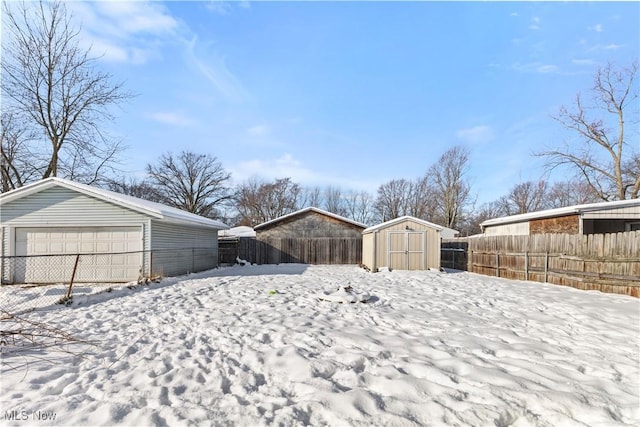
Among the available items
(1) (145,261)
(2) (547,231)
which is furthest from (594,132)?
(1) (145,261)

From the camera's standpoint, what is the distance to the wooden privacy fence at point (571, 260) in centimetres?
796

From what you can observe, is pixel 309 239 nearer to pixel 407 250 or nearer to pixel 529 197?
pixel 407 250

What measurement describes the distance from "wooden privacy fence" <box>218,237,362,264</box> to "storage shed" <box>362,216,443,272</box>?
5.07 metres

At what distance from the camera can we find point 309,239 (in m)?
19.5

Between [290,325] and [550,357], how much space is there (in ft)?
11.7

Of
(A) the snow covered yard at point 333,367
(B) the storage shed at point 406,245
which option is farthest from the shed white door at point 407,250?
(A) the snow covered yard at point 333,367

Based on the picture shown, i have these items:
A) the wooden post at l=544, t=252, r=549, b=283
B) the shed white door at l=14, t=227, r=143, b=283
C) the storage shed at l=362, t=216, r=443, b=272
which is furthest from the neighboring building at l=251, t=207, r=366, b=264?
the wooden post at l=544, t=252, r=549, b=283

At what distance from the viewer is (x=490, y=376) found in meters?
3.26

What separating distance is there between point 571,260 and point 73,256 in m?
16.0

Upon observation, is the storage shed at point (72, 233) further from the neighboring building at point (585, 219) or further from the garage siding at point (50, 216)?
the neighboring building at point (585, 219)

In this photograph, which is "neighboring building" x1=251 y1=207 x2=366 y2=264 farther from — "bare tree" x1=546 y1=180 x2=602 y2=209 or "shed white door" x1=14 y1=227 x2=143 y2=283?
"bare tree" x1=546 y1=180 x2=602 y2=209

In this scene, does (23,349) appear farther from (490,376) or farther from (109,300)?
(490,376)

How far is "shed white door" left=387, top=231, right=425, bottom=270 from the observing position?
559 inches

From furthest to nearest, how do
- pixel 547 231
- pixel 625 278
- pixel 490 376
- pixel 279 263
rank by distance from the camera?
pixel 279 263
pixel 547 231
pixel 625 278
pixel 490 376
